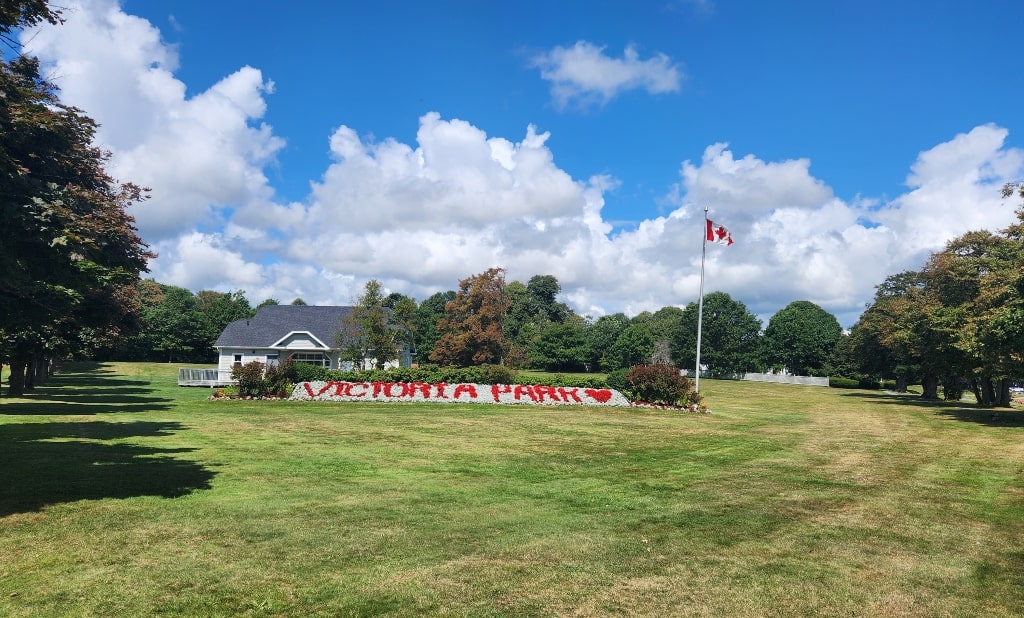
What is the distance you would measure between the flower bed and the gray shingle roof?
15865 millimetres

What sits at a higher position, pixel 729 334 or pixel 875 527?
pixel 729 334

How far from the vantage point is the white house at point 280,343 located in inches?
1922

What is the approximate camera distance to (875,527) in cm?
909

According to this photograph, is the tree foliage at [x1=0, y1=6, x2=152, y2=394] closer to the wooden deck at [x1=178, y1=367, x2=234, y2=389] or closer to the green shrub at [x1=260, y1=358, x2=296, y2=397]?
the green shrub at [x1=260, y1=358, x2=296, y2=397]

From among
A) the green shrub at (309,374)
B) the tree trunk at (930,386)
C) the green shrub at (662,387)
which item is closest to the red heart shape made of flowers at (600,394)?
the green shrub at (662,387)

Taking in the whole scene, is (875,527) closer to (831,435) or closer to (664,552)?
(664,552)

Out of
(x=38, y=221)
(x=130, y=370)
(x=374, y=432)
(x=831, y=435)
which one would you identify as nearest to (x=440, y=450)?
(x=374, y=432)

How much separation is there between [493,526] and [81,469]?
8445 millimetres

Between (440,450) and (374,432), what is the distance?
14.3 ft

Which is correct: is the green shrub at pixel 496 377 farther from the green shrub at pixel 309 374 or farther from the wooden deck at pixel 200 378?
the wooden deck at pixel 200 378

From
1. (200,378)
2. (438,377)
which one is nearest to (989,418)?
(438,377)

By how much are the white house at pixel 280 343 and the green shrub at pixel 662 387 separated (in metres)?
21.1

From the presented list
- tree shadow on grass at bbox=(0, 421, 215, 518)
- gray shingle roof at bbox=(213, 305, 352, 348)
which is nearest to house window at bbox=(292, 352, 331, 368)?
gray shingle roof at bbox=(213, 305, 352, 348)

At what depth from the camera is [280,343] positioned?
161 ft
